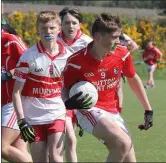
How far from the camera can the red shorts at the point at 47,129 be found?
22.4 feet

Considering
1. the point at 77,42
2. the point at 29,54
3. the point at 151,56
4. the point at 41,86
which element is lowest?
the point at 151,56

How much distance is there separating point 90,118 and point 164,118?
766cm

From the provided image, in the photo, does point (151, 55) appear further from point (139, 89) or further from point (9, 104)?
point (139, 89)

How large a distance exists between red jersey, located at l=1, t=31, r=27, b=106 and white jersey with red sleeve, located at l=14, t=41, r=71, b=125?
1.15ft

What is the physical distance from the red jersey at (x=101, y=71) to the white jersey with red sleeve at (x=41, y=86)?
0.90ft

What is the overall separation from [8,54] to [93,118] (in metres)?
1.40

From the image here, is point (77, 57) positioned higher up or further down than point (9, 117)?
higher up

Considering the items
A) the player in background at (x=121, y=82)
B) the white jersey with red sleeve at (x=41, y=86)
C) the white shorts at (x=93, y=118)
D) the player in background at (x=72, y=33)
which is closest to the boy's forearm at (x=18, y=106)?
the white jersey with red sleeve at (x=41, y=86)

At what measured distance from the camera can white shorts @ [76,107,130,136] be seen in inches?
252

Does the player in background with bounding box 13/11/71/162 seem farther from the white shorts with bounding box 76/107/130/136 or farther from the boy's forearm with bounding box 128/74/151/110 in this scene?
the boy's forearm with bounding box 128/74/151/110

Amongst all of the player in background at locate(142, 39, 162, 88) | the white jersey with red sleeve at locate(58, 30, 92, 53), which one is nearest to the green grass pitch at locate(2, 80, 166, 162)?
the white jersey with red sleeve at locate(58, 30, 92, 53)

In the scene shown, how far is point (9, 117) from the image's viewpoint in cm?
719

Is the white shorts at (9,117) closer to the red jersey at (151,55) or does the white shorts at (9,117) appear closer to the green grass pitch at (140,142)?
the green grass pitch at (140,142)

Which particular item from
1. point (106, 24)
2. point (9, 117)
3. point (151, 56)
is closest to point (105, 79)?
point (106, 24)
